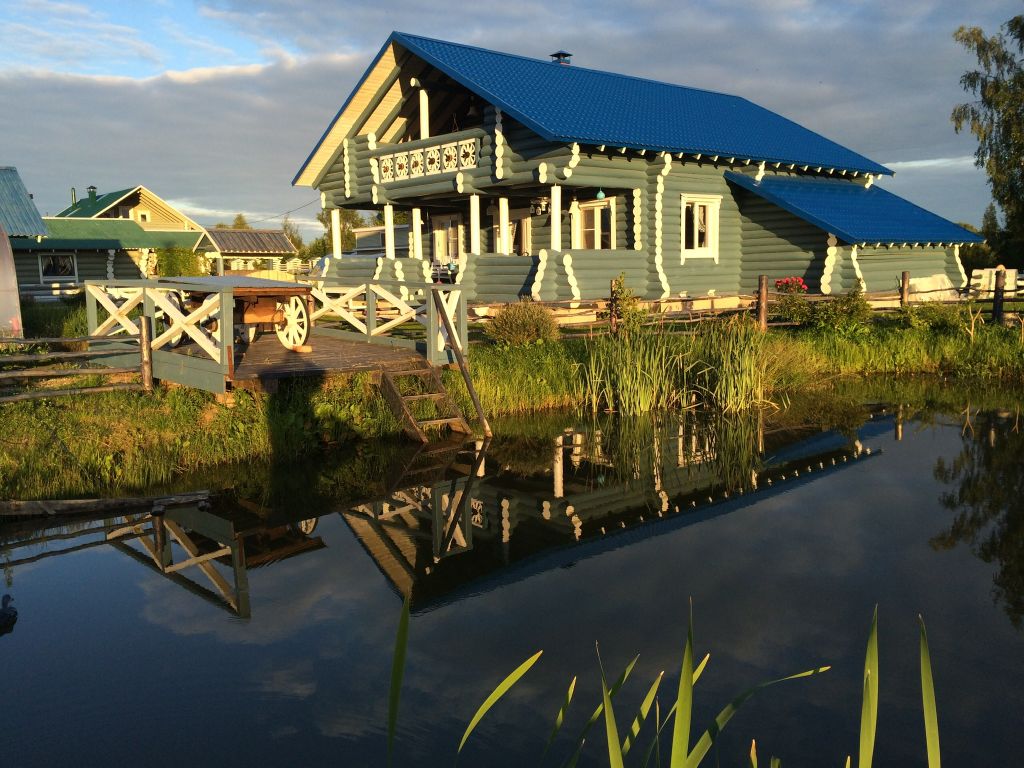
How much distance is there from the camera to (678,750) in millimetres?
2010

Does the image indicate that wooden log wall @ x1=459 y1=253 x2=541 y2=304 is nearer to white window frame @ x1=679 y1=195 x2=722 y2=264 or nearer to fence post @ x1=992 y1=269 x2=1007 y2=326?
white window frame @ x1=679 y1=195 x2=722 y2=264

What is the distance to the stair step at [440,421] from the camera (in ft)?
38.0

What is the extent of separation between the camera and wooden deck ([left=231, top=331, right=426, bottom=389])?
1059 cm

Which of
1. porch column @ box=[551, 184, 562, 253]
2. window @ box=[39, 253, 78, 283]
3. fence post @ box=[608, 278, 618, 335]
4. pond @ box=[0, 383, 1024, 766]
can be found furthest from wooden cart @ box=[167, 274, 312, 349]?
window @ box=[39, 253, 78, 283]

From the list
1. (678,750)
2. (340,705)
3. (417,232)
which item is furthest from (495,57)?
(678,750)

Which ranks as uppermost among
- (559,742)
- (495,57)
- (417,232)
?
(495,57)

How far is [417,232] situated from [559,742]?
67.1 ft

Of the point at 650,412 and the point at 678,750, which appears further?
the point at 650,412

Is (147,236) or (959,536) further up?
(147,236)

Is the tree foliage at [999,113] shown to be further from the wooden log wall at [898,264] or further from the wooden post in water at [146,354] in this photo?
the wooden post in water at [146,354]

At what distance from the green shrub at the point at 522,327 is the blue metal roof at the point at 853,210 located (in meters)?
8.63

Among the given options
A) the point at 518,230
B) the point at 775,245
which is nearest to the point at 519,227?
the point at 518,230

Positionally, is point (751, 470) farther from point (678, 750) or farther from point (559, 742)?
point (678, 750)

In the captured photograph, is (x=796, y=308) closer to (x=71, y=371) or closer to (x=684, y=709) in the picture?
(x=71, y=371)
